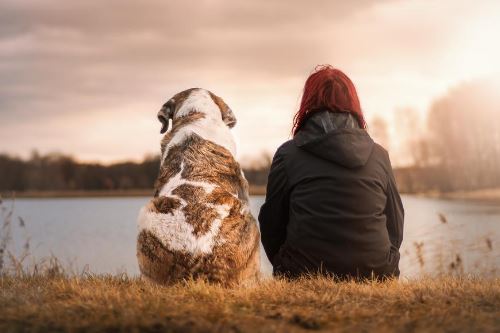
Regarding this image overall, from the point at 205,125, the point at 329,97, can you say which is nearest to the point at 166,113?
the point at 205,125

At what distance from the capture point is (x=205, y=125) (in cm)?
609

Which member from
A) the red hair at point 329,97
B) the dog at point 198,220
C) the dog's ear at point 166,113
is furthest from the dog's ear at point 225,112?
the red hair at point 329,97

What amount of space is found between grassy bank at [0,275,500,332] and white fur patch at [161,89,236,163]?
1554 millimetres

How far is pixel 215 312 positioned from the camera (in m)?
4.14

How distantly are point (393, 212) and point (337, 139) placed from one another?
42.6 inches

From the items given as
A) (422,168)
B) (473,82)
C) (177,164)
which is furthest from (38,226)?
(473,82)

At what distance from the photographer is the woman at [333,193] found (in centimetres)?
530

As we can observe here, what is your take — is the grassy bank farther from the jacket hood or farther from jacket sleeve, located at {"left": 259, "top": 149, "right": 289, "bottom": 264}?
the jacket hood

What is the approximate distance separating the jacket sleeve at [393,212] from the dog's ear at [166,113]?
8.77ft

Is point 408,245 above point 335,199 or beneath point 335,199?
beneath

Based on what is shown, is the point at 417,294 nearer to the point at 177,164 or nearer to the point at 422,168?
the point at 177,164

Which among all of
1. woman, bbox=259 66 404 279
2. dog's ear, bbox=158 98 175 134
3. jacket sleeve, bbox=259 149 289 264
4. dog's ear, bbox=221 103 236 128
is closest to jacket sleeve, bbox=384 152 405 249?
woman, bbox=259 66 404 279

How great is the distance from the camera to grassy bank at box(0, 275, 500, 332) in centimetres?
396

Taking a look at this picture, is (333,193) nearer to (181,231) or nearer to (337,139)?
(337,139)
